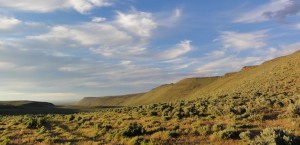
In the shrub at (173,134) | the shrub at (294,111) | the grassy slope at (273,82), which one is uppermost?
the grassy slope at (273,82)

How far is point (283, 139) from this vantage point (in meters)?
13.3

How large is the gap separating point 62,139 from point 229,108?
44.5ft

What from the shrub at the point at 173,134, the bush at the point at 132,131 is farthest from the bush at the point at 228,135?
the bush at the point at 132,131

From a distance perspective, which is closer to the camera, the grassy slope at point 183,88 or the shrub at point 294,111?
the shrub at point 294,111

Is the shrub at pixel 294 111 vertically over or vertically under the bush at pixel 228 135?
over

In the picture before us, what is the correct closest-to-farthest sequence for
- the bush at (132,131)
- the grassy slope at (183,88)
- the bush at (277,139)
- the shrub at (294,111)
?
the bush at (277,139)
the bush at (132,131)
the shrub at (294,111)
the grassy slope at (183,88)

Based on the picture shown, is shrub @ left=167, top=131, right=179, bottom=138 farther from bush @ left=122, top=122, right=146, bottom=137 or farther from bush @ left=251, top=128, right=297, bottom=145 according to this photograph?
bush @ left=251, top=128, right=297, bottom=145

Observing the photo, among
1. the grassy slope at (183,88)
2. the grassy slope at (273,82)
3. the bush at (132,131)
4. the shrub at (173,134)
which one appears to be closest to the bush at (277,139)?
the shrub at (173,134)

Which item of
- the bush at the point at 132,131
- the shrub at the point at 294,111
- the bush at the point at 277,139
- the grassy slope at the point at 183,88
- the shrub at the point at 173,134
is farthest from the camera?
the grassy slope at the point at 183,88

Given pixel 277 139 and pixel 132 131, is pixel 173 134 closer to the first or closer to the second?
pixel 132 131

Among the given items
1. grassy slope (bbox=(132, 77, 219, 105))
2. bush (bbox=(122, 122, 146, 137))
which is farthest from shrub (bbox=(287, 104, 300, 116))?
grassy slope (bbox=(132, 77, 219, 105))

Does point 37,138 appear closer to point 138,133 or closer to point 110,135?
point 110,135

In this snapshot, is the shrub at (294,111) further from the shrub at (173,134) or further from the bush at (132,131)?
the bush at (132,131)

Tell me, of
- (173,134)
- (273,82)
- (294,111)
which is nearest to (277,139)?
(173,134)
